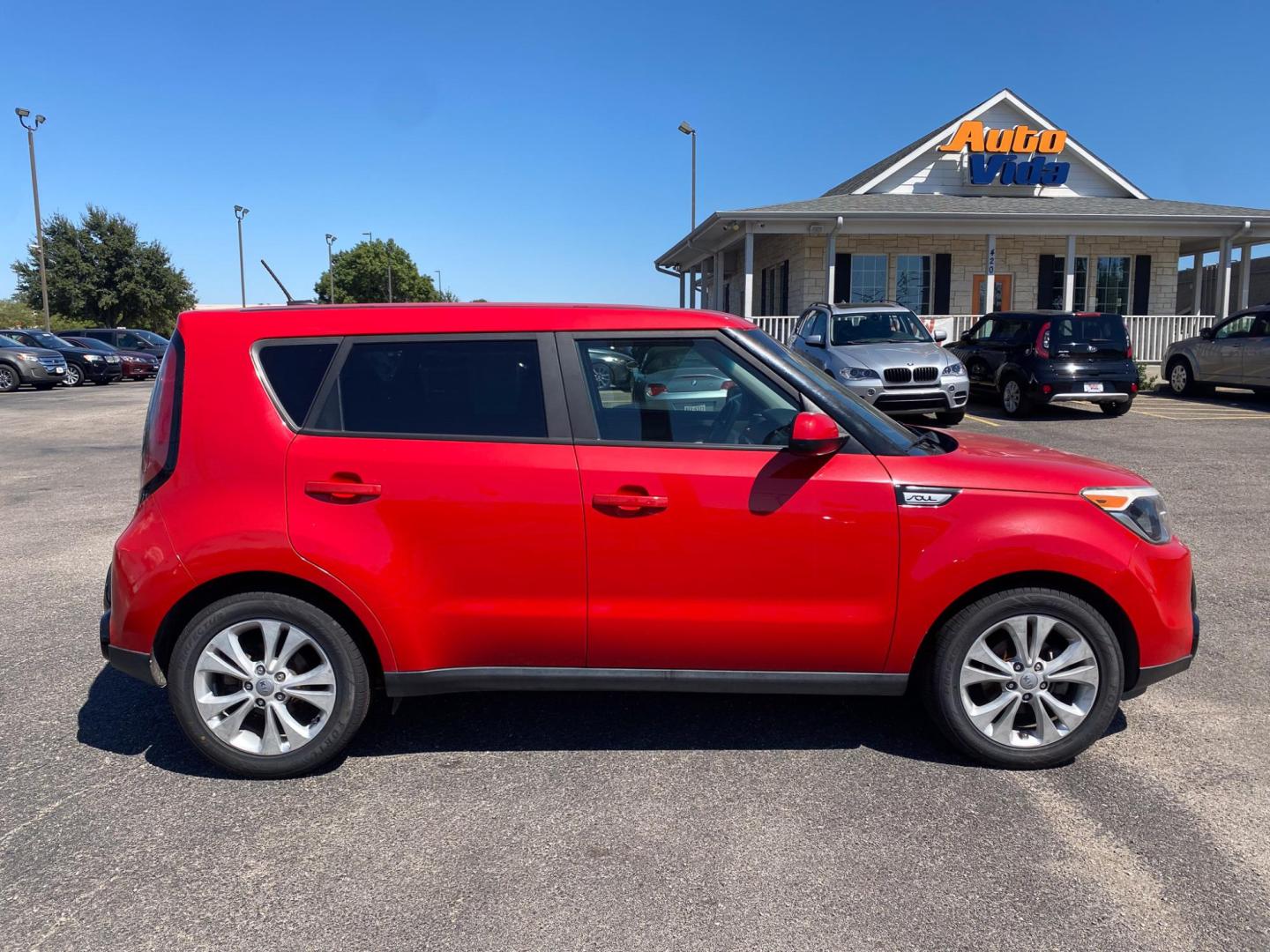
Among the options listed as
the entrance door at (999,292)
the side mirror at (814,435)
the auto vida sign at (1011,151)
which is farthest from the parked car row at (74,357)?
the side mirror at (814,435)

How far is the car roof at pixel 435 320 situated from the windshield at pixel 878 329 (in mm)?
11019

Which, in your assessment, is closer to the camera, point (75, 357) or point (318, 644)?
point (318, 644)

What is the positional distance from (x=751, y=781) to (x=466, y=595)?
124cm

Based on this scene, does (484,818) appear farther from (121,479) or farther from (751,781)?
(121,479)

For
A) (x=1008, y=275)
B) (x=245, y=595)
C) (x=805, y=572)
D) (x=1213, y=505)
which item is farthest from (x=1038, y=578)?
(x=1008, y=275)

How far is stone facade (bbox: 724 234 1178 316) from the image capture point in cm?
2275

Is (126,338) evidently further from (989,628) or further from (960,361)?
(989,628)

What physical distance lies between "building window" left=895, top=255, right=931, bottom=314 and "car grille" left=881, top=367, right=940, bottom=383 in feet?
35.1

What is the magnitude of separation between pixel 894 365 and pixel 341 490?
10840mm

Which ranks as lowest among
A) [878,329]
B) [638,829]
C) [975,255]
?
[638,829]

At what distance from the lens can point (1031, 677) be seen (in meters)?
3.46

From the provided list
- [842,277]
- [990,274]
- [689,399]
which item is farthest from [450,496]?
[842,277]

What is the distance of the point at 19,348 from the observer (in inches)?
927

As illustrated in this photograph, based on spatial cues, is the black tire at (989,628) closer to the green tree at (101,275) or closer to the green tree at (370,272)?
the green tree at (101,275)
